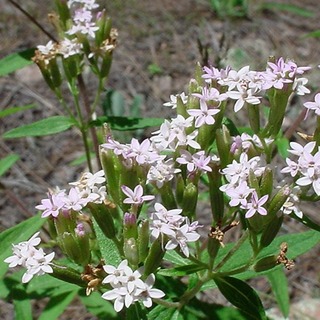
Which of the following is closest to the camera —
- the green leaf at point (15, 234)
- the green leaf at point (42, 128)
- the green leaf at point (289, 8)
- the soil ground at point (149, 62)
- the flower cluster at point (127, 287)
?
the flower cluster at point (127, 287)

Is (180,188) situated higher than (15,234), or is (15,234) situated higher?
(180,188)

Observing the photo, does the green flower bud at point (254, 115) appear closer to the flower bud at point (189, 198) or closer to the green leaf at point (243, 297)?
the flower bud at point (189, 198)

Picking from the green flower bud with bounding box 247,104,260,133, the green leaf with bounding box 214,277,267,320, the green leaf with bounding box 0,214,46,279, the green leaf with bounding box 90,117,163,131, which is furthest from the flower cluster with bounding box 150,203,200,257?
the green leaf with bounding box 90,117,163,131

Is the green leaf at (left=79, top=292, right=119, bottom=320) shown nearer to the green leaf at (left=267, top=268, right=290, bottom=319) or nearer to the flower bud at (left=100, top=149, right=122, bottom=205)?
the green leaf at (left=267, top=268, right=290, bottom=319)

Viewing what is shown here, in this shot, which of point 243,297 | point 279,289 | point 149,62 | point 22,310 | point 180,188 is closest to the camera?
point 180,188

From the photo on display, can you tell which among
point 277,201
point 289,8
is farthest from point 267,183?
point 289,8

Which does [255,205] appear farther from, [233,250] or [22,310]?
[22,310]

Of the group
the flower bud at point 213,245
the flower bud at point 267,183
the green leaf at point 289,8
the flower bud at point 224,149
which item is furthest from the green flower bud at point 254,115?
the green leaf at point 289,8
